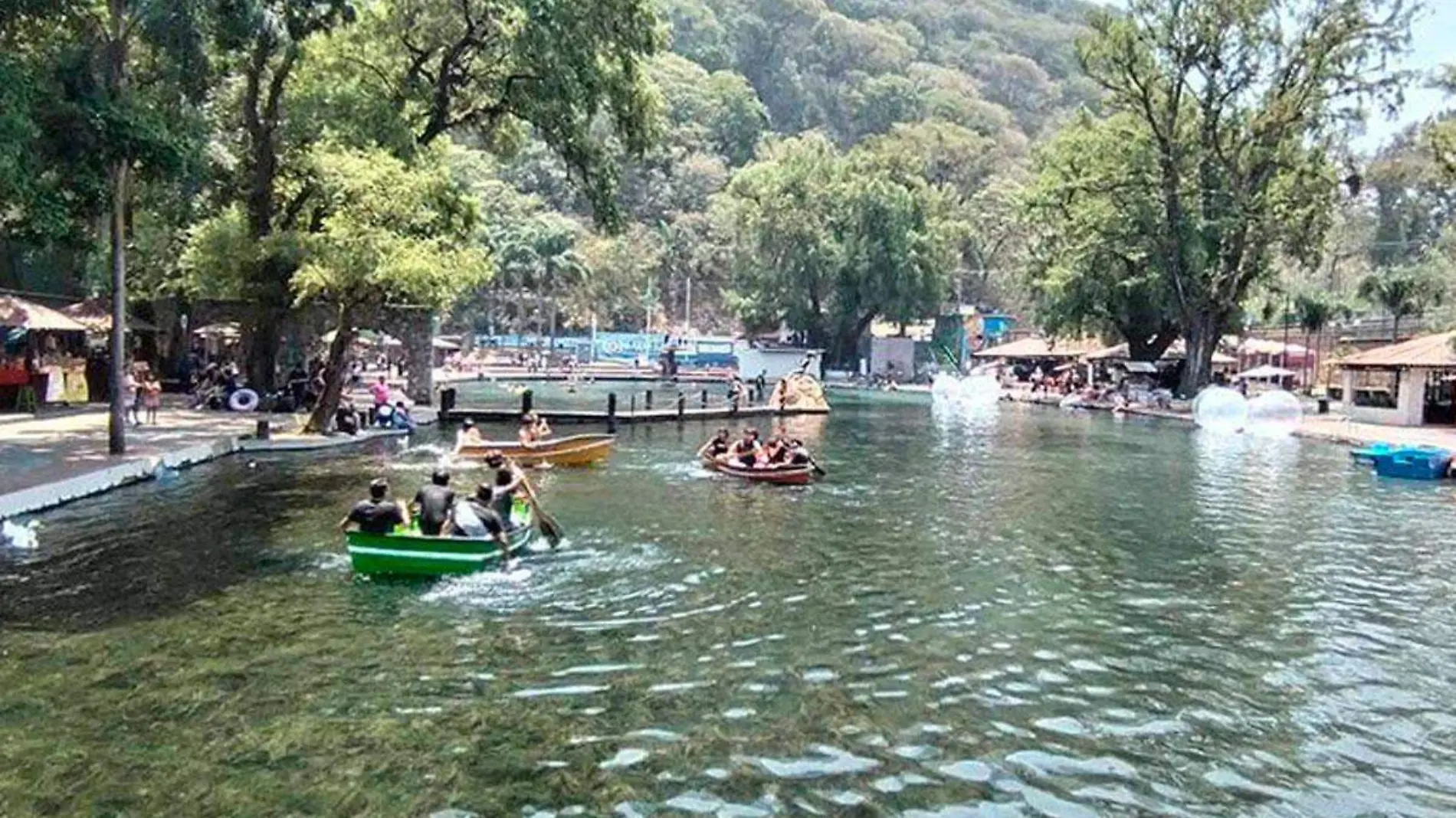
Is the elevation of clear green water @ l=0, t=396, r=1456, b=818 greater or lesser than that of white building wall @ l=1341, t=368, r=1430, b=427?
lesser

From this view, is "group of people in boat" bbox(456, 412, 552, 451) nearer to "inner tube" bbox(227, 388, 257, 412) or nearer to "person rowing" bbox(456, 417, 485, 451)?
"person rowing" bbox(456, 417, 485, 451)

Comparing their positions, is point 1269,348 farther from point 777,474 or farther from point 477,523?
point 477,523

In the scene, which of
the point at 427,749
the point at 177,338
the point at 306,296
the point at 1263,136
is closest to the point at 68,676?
the point at 427,749

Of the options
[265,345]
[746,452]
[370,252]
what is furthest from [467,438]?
[265,345]

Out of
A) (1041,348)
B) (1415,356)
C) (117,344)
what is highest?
(1041,348)

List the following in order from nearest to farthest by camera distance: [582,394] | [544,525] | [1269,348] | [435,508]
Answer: [435,508], [544,525], [582,394], [1269,348]

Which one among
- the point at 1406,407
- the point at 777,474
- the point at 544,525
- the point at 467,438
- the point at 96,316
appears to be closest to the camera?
the point at 544,525

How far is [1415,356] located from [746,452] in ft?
104

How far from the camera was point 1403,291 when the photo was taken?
61.6 m

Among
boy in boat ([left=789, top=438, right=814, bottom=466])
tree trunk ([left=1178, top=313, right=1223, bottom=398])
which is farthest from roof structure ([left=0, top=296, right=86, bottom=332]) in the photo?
tree trunk ([left=1178, top=313, right=1223, bottom=398])

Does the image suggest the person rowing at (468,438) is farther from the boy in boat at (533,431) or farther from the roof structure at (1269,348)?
the roof structure at (1269,348)

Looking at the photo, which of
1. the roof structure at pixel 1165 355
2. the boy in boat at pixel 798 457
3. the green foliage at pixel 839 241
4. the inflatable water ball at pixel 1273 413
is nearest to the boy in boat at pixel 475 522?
the boy in boat at pixel 798 457

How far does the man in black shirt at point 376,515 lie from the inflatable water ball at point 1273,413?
3920 cm

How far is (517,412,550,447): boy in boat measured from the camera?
90.8 ft
